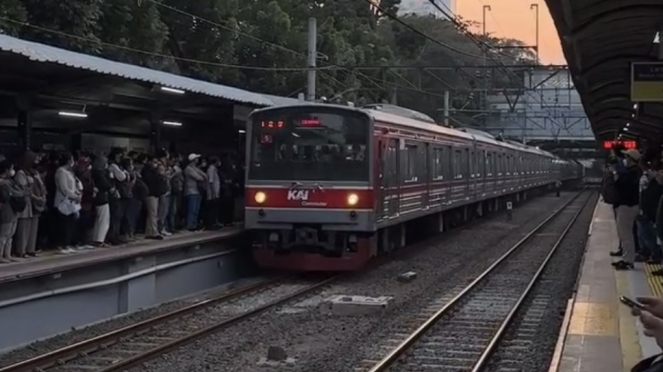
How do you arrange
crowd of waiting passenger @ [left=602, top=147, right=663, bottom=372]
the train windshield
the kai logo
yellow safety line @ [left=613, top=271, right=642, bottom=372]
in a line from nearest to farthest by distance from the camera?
yellow safety line @ [left=613, top=271, right=642, bottom=372], crowd of waiting passenger @ [left=602, top=147, right=663, bottom=372], the kai logo, the train windshield

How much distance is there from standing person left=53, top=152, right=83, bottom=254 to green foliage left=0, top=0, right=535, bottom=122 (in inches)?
207

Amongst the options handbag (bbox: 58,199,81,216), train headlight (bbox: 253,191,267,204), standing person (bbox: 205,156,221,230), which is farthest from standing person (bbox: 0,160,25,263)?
standing person (bbox: 205,156,221,230)

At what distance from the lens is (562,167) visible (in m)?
66.7

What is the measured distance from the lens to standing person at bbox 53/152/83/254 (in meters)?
12.8

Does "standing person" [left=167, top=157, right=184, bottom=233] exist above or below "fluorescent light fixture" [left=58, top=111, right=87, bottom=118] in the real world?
below

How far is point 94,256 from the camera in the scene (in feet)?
40.4

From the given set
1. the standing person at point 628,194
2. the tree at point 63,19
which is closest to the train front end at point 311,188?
the standing person at point 628,194

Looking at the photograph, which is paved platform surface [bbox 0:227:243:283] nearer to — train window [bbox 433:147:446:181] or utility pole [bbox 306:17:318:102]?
train window [bbox 433:147:446:181]

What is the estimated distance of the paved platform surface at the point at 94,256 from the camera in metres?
10.7

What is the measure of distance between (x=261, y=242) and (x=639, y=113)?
23.5ft

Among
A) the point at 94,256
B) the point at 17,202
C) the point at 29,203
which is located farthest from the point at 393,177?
the point at 17,202

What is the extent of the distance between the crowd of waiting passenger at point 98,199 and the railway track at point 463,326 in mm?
4427

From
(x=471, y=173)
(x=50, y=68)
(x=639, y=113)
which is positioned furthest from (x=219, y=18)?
(x=50, y=68)

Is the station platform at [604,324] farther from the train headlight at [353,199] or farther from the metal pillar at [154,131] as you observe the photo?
the metal pillar at [154,131]
